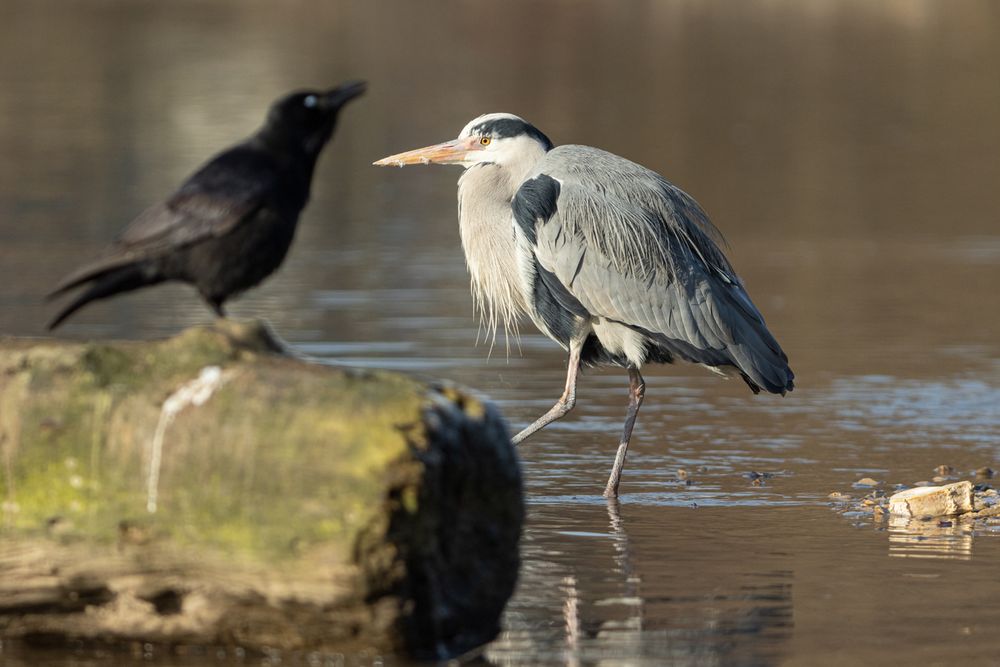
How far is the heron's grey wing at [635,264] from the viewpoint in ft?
25.6

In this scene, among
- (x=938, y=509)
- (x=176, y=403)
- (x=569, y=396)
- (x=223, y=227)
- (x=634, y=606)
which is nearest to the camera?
(x=176, y=403)

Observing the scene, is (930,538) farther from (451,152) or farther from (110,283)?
(110,283)

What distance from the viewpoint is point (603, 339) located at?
26.3 feet

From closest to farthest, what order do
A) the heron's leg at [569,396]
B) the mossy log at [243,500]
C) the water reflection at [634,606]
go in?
the mossy log at [243,500] < the water reflection at [634,606] < the heron's leg at [569,396]

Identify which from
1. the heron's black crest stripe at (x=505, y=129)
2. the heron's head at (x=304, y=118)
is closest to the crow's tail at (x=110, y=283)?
the heron's head at (x=304, y=118)

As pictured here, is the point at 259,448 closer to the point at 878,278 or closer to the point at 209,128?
the point at 878,278

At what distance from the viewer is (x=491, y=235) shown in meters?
8.19

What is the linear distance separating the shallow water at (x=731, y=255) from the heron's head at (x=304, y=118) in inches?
67.9

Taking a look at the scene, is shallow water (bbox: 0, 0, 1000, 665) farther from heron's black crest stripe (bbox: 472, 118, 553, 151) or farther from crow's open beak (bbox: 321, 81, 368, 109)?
crow's open beak (bbox: 321, 81, 368, 109)

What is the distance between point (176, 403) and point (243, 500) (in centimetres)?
35

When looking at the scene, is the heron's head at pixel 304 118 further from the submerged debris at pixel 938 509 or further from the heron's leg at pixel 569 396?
the submerged debris at pixel 938 509

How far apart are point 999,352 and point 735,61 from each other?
86.3 feet

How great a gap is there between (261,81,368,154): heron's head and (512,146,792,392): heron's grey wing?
1521 millimetres

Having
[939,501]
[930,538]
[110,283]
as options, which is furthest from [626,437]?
[110,283]
